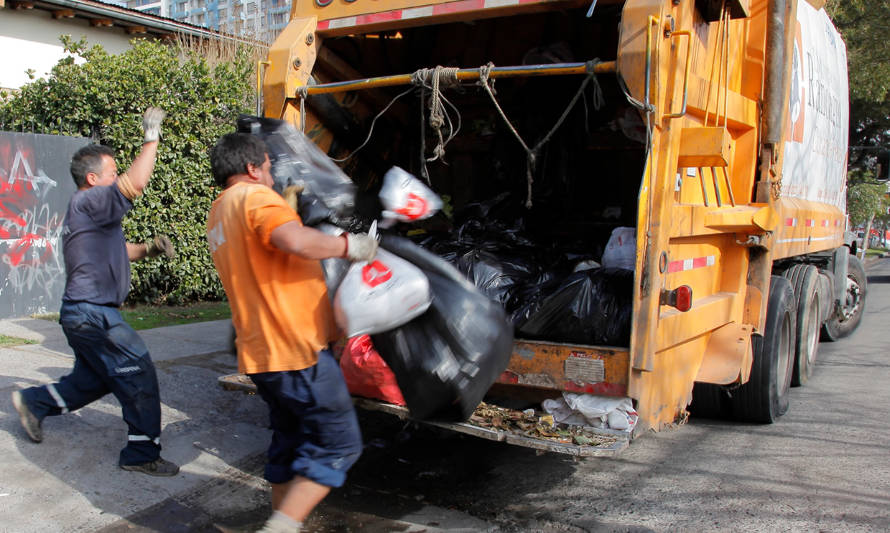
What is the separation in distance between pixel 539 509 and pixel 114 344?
7.21 feet

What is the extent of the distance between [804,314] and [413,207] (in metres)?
4.11

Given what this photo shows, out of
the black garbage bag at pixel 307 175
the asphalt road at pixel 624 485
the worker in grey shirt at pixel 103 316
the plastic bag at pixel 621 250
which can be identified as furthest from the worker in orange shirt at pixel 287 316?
the plastic bag at pixel 621 250

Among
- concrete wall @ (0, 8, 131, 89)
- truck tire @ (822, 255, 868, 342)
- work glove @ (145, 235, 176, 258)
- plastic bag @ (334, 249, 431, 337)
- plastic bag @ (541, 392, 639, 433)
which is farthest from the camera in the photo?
concrete wall @ (0, 8, 131, 89)

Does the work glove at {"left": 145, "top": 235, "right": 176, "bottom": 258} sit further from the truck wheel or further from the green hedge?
the green hedge

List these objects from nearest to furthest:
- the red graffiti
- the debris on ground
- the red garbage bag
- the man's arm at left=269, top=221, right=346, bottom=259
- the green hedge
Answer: the man's arm at left=269, top=221, right=346, bottom=259
the debris on ground
the red garbage bag
the red graffiti
the green hedge

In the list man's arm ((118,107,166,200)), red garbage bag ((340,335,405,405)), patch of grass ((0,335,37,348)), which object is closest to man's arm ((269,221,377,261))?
red garbage bag ((340,335,405,405))

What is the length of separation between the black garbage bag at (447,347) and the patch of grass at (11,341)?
4254 millimetres

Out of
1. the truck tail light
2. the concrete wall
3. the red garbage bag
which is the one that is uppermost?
the concrete wall

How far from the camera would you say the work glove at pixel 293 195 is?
2.92 metres

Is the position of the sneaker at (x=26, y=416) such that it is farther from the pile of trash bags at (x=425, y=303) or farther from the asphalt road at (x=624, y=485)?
the pile of trash bags at (x=425, y=303)

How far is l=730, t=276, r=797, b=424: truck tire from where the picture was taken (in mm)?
4867

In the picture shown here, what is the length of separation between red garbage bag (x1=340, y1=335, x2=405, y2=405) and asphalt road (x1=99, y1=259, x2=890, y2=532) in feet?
1.89

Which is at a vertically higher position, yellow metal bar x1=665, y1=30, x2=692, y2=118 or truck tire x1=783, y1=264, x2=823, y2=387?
yellow metal bar x1=665, y1=30, x2=692, y2=118

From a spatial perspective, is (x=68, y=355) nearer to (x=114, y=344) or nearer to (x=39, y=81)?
(x=114, y=344)
